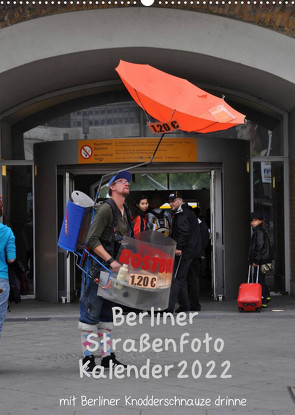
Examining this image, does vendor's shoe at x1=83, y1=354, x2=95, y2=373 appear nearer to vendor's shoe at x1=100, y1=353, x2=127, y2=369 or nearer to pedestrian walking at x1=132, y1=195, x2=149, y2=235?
vendor's shoe at x1=100, y1=353, x2=127, y2=369

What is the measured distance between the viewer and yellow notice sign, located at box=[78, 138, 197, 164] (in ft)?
47.1

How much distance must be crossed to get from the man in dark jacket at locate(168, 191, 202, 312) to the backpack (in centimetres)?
24

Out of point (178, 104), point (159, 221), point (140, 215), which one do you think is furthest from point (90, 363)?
point (159, 221)

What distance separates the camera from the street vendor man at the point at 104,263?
7.59 metres

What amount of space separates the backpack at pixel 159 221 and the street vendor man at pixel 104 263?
4.78 meters

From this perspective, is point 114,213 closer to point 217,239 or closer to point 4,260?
point 4,260

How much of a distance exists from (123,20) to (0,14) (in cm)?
186

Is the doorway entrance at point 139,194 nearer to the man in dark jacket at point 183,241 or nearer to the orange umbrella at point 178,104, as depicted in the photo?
the man in dark jacket at point 183,241

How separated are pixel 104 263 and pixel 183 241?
506 cm

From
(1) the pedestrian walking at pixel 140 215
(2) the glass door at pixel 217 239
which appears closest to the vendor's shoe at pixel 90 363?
(1) the pedestrian walking at pixel 140 215

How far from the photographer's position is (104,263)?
7664 mm

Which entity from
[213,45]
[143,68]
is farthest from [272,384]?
[213,45]

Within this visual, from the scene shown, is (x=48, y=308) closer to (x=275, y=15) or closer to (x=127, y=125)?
(x=127, y=125)

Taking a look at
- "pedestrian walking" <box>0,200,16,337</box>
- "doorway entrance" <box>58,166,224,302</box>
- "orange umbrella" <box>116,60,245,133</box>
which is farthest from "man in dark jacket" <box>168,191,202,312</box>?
"pedestrian walking" <box>0,200,16,337</box>
